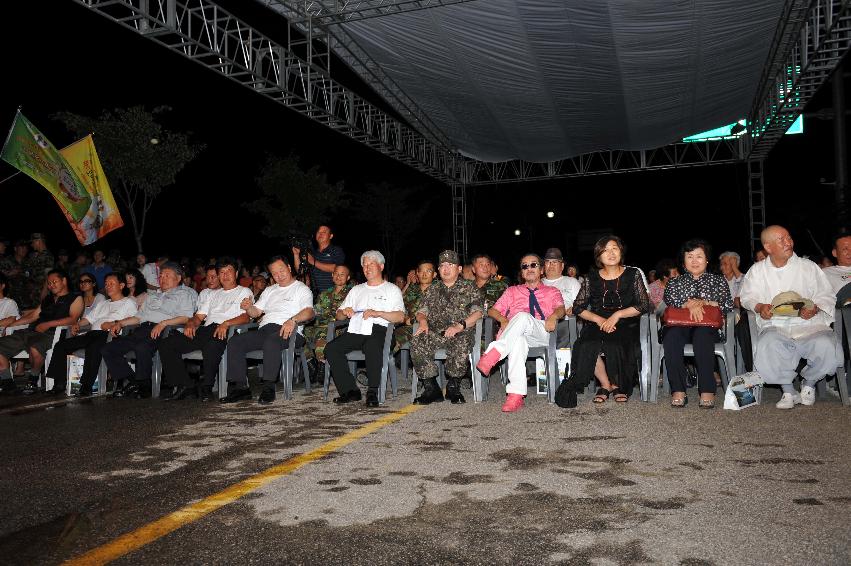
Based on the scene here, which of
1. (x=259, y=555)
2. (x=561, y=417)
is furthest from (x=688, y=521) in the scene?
(x=561, y=417)

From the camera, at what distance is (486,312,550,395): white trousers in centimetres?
587

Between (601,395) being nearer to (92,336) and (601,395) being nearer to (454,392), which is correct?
(454,392)

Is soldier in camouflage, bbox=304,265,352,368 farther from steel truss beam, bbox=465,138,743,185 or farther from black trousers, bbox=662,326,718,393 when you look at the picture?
steel truss beam, bbox=465,138,743,185

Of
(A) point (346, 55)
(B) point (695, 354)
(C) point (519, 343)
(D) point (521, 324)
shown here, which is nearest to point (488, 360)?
(C) point (519, 343)

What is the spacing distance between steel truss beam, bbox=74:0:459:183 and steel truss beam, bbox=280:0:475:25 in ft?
2.86

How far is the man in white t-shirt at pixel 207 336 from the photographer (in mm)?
6891

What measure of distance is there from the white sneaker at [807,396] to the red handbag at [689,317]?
2.49ft

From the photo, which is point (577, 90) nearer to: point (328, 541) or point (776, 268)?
point (776, 268)

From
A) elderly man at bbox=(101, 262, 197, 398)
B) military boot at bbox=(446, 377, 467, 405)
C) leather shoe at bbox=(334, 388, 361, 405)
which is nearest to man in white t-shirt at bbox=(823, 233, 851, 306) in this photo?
military boot at bbox=(446, 377, 467, 405)

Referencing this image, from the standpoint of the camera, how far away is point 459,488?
11.3ft

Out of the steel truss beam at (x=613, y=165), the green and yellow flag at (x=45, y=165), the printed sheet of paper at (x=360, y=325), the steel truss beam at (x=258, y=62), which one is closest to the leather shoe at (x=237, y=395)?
the printed sheet of paper at (x=360, y=325)

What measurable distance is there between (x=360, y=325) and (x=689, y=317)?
284 cm

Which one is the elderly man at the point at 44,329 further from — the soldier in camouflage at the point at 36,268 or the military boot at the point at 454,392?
the military boot at the point at 454,392

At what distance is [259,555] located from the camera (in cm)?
264
